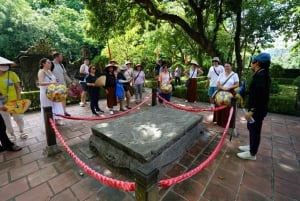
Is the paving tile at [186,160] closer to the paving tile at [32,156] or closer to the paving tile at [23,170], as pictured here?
the paving tile at [23,170]

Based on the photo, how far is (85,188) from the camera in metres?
2.60

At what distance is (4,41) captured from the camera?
19.2m

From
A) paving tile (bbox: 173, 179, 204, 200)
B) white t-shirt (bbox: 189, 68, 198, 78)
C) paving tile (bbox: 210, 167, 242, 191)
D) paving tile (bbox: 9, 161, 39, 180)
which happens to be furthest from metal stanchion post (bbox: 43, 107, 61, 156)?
white t-shirt (bbox: 189, 68, 198, 78)

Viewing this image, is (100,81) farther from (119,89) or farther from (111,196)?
(111,196)

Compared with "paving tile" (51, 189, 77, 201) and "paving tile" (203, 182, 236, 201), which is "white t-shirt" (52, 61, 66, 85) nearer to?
"paving tile" (51, 189, 77, 201)

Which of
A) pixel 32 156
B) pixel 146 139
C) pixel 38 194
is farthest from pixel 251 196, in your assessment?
pixel 32 156

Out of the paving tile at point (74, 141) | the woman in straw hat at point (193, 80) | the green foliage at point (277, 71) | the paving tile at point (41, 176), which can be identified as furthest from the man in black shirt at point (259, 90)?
the green foliage at point (277, 71)

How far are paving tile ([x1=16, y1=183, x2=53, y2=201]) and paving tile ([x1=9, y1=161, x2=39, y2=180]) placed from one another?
53 cm

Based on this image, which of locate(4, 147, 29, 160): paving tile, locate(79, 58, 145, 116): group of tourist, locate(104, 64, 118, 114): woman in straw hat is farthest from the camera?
locate(104, 64, 118, 114): woman in straw hat

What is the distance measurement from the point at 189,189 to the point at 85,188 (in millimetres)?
1560

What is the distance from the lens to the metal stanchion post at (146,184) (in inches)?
54.2

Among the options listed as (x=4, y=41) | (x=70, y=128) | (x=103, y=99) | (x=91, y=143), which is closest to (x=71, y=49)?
(x=4, y=41)

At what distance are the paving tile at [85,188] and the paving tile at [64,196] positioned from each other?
0.05 meters

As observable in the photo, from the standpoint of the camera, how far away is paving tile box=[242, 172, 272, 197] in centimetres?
258
